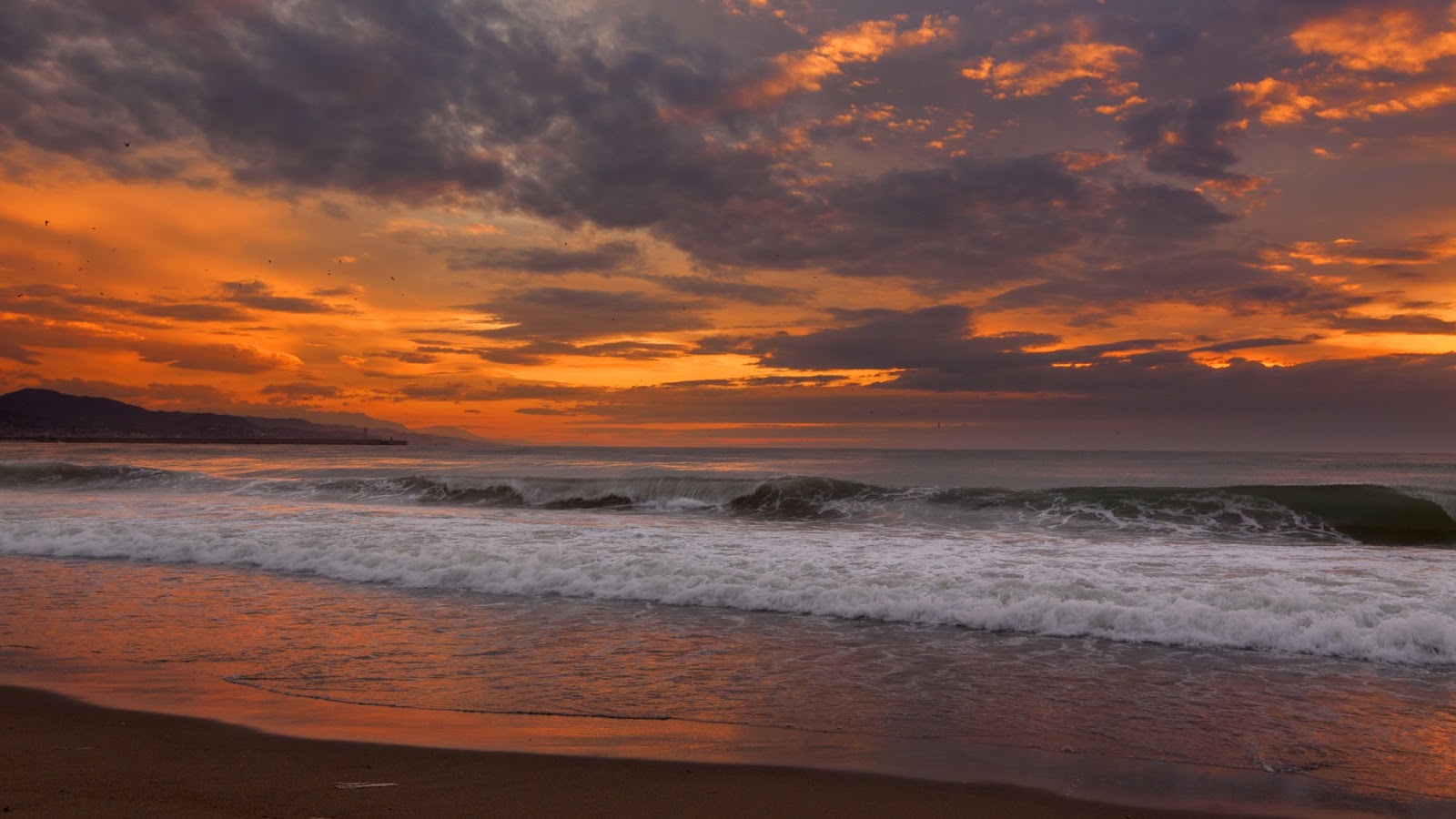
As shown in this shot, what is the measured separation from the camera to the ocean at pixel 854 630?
5.73 meters

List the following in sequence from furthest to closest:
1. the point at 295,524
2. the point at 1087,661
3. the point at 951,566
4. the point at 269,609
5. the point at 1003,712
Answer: the point at 295,524
the point at 951,566
the point at 269,609
the point at 1087,661
the point at 1003,712

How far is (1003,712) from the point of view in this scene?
20.7ft

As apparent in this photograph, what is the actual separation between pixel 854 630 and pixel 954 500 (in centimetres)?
1530

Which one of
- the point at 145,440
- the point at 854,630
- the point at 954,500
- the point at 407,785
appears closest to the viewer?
the point at 407,785

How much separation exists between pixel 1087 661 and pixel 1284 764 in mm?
2761

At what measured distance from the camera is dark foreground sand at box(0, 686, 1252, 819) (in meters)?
4.35

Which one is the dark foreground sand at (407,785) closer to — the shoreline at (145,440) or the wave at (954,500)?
the wave at (954,500)

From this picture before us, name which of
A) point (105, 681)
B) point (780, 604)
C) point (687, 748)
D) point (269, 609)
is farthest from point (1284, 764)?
point (269, 609)

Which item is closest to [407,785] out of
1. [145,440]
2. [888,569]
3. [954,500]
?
[888,569]

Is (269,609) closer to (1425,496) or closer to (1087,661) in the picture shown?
(1087,661)

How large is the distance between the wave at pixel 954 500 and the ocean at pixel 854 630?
0.48m

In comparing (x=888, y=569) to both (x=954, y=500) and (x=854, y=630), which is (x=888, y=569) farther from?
(x=954, y=500)

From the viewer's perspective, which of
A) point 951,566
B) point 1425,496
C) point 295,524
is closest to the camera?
point 951,566

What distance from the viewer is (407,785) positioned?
4652 mm
